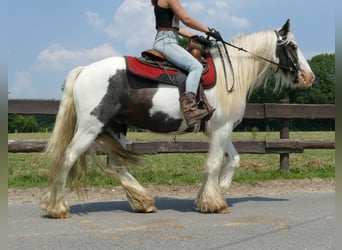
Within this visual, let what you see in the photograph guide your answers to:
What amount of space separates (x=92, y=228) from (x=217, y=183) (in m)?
1.80

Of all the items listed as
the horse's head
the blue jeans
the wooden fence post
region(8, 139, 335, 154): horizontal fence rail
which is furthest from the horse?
the wooden fence post

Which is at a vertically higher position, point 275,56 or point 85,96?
point 275,56

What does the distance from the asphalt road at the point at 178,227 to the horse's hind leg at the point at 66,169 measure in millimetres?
180

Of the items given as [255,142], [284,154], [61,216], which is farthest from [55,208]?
[284,154]

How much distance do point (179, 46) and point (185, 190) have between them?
3015 mm

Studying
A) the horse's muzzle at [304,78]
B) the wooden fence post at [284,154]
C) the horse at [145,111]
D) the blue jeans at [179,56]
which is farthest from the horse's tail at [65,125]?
the wooden fence post at [284,154]

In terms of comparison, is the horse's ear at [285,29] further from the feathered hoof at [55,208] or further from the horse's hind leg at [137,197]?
the feathered hoof at [55,208]

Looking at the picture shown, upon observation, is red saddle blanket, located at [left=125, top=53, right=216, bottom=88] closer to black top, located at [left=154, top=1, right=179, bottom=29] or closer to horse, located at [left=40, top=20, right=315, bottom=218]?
horse, located at [left=40, top=20, right=315, bottom=218]

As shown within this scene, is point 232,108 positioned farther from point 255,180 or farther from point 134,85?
point 255,180

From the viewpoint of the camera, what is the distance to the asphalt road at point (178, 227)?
424cm

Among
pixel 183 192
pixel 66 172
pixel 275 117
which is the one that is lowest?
pixel 183 192

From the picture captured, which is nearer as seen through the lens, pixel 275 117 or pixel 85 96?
pixel 85 96

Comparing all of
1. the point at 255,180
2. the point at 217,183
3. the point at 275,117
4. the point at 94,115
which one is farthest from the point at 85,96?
the point at 275,117

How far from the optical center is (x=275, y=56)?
21.1ft
